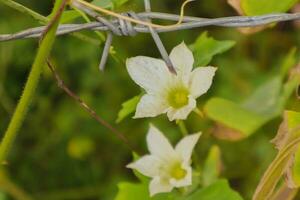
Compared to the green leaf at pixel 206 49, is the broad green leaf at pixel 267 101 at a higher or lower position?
higher

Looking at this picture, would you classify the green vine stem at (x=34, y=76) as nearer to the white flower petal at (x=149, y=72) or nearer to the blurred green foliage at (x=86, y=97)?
the white flower petal at (x=149, y=72)

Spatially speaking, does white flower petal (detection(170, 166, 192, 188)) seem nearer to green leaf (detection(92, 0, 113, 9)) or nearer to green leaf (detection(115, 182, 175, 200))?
green leaf (detection(115, 182, 175, 200))

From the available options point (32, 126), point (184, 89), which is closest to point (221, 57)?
point (32, 126)

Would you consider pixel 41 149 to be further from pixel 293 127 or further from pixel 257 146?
pixel 293 127

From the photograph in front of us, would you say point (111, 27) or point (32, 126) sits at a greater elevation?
point (32, 126)

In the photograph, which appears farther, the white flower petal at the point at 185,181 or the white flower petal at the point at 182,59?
the white flower petal at the point at 185,181

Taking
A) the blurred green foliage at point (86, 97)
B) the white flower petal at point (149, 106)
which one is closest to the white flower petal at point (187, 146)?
the white flower petal at point (149, 106)
